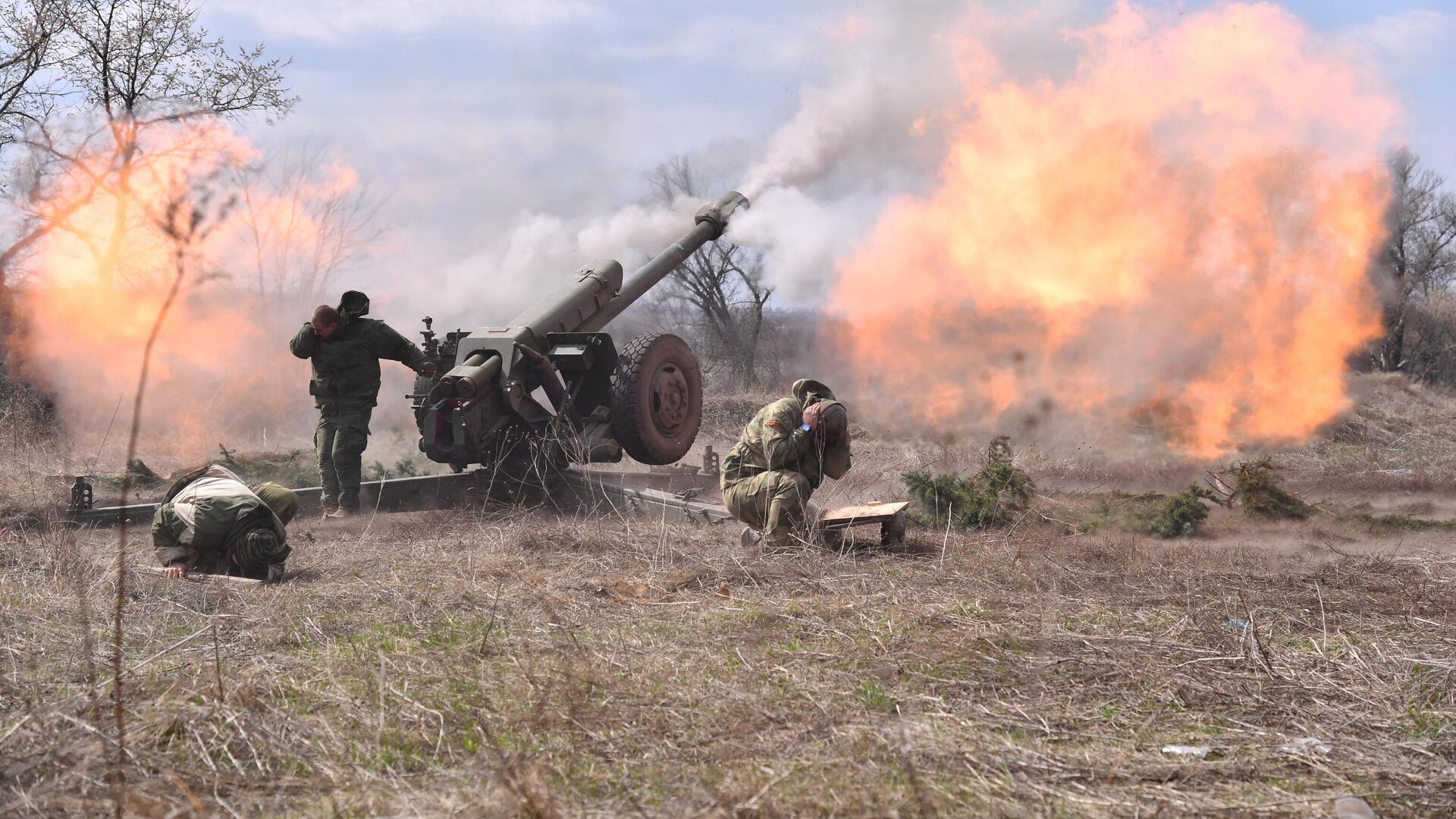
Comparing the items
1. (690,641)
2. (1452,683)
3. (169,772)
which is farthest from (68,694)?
(1452,683)

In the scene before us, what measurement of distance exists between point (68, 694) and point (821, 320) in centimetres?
1613

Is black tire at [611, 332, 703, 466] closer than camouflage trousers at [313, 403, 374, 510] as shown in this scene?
No

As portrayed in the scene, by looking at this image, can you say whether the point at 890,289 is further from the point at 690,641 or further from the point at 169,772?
the point at 169,772

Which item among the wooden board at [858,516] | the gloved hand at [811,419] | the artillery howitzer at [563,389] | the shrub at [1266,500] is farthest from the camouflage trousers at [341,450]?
the shrub at [1266,500]

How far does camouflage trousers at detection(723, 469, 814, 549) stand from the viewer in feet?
22.3

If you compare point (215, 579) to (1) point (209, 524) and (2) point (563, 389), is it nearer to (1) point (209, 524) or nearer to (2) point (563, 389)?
(1) point (209, 524)

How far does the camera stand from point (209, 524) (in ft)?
19.5

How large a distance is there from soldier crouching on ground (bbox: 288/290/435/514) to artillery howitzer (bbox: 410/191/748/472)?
1.42 feet

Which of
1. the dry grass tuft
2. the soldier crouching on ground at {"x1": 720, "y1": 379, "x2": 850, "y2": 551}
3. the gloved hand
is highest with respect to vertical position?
the gloved hand

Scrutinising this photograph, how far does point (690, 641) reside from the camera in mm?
4578

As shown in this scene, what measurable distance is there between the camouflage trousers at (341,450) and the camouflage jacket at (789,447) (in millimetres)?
3223

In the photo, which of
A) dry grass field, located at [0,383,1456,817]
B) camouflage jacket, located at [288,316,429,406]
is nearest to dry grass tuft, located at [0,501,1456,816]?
dry grass field, located at [0,383,1456,817]

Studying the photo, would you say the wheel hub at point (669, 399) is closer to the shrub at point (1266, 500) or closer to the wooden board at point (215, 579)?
the wooden board at point (215, 579)

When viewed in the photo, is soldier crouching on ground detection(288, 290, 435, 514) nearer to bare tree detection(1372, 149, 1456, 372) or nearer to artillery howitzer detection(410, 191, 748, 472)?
artillery howitzer detection(410, 191, 748, 472)
